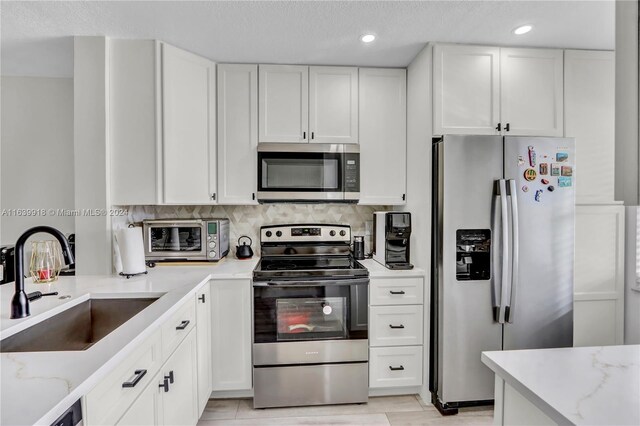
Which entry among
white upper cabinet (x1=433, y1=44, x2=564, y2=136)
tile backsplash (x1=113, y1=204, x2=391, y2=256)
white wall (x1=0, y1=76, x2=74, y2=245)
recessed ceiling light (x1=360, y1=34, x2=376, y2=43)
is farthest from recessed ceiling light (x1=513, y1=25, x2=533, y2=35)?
white wall (x1=0, y1=76, x2=74, y2=245)

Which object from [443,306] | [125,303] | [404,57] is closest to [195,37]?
[404,57]

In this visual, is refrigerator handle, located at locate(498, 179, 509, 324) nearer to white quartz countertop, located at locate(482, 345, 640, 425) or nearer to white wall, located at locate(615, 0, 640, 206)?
white quartz countertop, located at locate(482, 345, 640, 425)

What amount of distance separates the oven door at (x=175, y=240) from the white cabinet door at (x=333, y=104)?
1.13 metres

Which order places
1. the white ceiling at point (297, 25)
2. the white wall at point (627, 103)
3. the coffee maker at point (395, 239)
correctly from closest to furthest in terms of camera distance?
the white wall at point (627, 103) < the white ceiling at point (297, 25) < the coffee maker at point (395, 239)

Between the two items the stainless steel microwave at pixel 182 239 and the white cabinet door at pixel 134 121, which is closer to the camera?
the white cabinet door at pixel 134 121

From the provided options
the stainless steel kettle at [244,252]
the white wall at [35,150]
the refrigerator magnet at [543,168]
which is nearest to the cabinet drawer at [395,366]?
the stainless steel kettle at [244,252]

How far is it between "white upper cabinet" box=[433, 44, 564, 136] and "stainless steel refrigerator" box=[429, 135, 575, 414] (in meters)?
0.16

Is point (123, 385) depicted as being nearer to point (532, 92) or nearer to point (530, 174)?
point (530, 174)

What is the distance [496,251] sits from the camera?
201 cm

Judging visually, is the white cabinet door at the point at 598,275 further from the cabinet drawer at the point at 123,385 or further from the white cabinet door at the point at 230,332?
the cabinet drawer at the point at 123,385

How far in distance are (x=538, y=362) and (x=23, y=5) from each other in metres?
2.82

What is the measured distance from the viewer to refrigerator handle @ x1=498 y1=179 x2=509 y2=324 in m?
1.98

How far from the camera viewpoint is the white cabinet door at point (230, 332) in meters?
2.10

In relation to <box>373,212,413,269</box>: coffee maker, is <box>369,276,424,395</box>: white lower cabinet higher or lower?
lower
